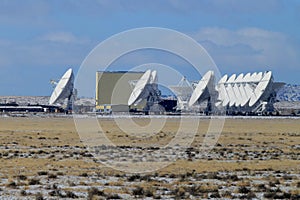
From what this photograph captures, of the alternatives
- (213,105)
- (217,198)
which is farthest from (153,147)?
(213,105)

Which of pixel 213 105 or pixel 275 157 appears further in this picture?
pixel 213 105

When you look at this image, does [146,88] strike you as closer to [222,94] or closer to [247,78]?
[247,78]

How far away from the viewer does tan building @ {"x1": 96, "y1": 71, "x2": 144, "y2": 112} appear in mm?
178375

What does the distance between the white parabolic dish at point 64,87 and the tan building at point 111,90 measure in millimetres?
27227

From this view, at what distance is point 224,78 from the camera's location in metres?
176

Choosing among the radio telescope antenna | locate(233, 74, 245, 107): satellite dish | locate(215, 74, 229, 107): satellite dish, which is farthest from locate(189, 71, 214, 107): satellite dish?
locate(215, 74, 229, 107): satellite dish

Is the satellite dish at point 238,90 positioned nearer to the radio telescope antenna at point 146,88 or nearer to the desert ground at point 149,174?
the radio telescope antenna at point 146,88

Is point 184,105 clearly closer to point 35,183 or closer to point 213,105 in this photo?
point 213,105

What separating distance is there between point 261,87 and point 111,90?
203ft

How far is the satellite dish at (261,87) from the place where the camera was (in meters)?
144

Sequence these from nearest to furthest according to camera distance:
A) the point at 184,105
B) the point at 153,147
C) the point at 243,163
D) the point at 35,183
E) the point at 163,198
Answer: the point at 163,198, the point at 35,183, the point at 243,163, the point at 153,147, the point at 184,105

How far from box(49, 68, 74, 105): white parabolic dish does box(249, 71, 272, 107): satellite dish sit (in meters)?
37.7

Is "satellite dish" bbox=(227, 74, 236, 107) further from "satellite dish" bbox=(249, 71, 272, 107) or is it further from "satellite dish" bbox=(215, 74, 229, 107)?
"satellite dish" bbox=(249, 71, 272, 107)

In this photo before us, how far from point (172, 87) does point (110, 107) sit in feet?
80.7
